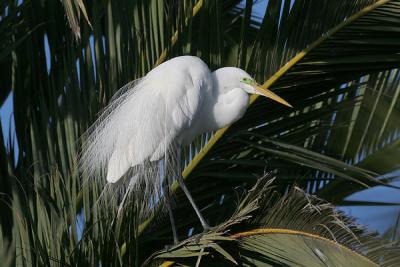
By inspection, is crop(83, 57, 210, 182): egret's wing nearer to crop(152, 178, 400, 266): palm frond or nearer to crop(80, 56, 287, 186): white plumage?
crop(80, 56, 287, 186): white plumage

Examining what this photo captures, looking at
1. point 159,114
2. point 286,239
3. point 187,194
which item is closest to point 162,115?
point 159,114

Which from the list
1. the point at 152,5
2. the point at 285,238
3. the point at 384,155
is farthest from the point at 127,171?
the point at 384,155

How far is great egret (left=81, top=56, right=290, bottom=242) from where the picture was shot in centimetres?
295

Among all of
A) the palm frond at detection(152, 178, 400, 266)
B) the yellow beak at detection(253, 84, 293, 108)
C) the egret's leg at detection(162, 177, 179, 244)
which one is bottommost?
the egret's leg at detection(162, 177, 179, 244)

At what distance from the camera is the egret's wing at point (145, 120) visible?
294 cm

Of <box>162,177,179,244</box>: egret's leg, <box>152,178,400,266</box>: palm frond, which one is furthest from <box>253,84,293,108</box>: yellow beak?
<box>152,178,400,266</box>: palm frond

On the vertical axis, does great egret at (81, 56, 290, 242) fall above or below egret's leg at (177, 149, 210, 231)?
above

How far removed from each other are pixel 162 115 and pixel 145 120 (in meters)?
0.09

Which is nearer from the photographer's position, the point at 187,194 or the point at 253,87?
the point at 187,194

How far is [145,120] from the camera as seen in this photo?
9.90 ft

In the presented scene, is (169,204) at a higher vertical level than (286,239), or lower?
lower

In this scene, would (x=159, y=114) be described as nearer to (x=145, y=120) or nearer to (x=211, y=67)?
(x=145, y=120)

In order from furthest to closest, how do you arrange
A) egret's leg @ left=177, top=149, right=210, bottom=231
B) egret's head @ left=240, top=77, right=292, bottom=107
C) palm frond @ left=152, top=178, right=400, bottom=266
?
egret's head @ left=240, top=77, right=292, bottom=107
egret's leg @ left=177, top=149, right=210, bottom=231
palm frond @ left=152, top=178, right=400, bottom=266

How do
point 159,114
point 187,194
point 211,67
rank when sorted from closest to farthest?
point 187,194 < point 159,114 < point 211,67
